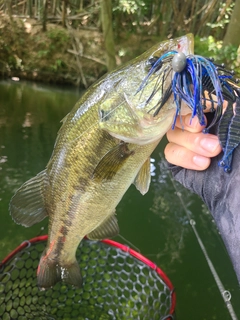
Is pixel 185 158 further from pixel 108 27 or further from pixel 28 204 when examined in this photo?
pixel 108 27

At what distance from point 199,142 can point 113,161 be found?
0.36 metres

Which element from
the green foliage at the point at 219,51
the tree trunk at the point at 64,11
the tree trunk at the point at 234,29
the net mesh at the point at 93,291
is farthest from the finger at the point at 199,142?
the tree trunk at the point at 64,11

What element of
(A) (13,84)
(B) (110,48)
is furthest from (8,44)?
(B) (110,48)

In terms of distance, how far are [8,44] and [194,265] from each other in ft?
36.2

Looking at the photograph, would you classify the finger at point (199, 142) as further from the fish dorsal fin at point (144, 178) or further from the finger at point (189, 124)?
the fish dorsal fin at point (144, 178)

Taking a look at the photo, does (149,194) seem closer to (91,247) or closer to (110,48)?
(91,247)

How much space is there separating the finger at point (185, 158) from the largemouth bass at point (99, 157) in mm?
70

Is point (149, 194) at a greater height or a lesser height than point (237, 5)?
lesser

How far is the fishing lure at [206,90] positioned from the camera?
37.3 inches

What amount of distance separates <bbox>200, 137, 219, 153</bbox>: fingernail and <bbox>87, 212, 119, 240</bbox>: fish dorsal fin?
2.57ft

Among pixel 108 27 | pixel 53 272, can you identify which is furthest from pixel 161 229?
pixel 108 27

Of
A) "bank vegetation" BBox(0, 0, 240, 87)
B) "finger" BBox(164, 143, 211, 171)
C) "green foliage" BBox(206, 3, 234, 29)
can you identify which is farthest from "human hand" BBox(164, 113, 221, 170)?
"green foliage" BBox(206, 3, 234, 29)

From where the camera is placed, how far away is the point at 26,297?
244cm

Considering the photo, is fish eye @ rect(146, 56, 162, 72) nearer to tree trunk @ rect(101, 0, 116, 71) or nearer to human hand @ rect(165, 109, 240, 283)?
human hand @ rect(165, 109, 240, 283)
